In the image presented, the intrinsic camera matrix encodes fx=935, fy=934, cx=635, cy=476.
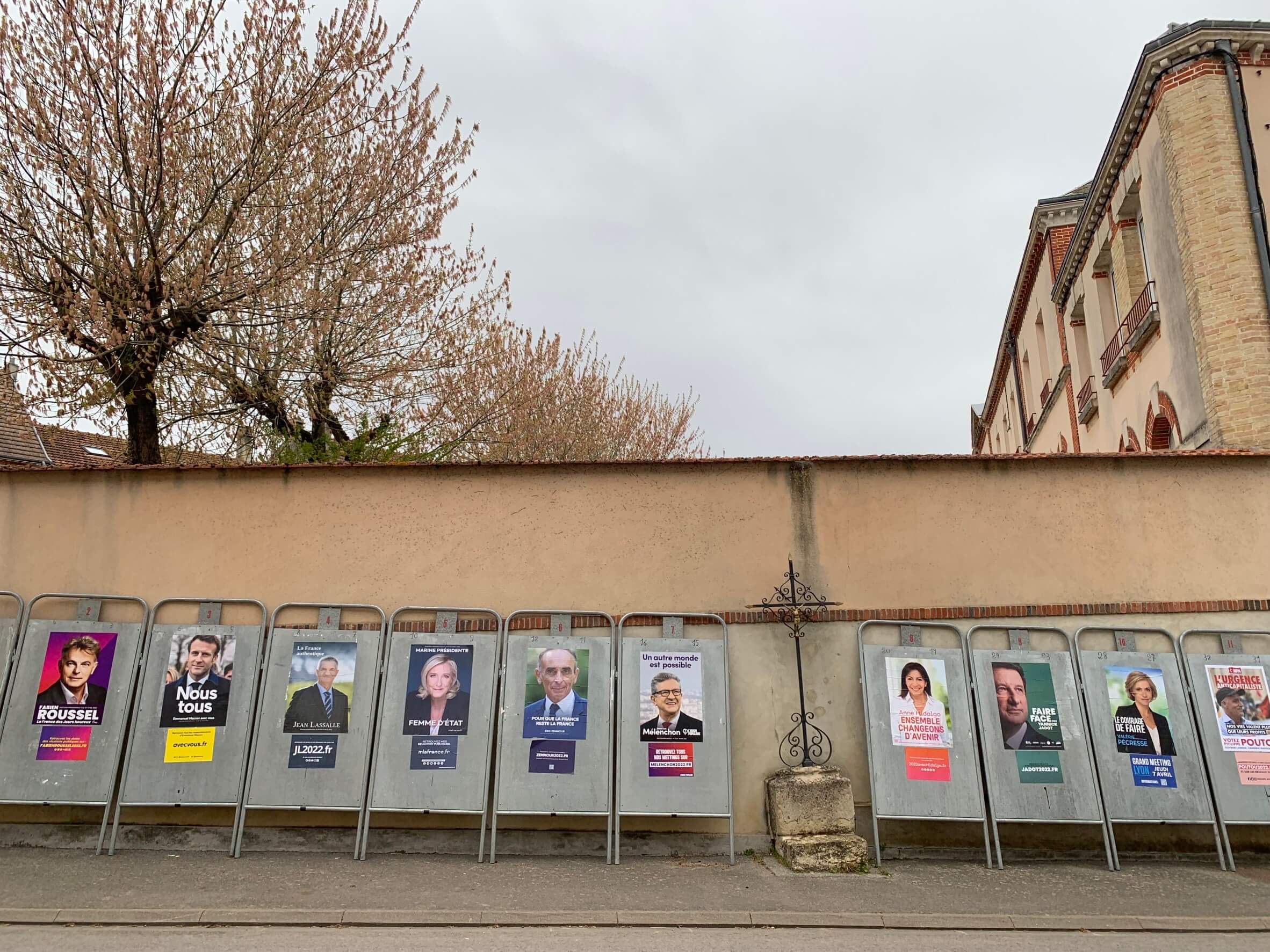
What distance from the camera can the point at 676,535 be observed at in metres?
7.96

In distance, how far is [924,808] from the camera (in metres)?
7.12

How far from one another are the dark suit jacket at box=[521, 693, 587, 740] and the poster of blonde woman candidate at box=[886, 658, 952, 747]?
242cm

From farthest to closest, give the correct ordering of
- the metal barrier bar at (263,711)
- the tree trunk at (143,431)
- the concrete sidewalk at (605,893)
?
1. the tree trunk at (143,431)
2. the metal barrier bar at (263,711)
3. the concrete sidewalk at (605,893)

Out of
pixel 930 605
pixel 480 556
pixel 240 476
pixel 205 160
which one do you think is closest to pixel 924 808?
pixel 930 605

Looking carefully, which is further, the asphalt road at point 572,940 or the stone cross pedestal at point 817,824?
the stone cross pedestal at point 817,824

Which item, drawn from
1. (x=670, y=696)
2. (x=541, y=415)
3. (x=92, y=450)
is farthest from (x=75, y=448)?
(x=670, y=696)

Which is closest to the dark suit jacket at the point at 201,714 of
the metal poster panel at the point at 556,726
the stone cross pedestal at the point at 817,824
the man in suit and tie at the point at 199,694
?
the man in suit and tie at the point at 199,694

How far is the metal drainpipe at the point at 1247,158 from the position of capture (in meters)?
11.7

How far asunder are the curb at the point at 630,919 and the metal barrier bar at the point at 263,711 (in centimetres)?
130

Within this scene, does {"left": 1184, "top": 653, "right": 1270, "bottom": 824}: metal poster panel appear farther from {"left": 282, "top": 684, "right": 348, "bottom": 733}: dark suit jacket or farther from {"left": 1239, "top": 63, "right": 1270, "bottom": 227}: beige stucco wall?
{"left": 1239, "top": 63, "right": 1270, "bottom": 227}: beige stucco wall

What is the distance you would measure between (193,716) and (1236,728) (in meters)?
8.18

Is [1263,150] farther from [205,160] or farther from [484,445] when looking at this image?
[205,160]

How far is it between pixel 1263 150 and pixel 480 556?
448 inches

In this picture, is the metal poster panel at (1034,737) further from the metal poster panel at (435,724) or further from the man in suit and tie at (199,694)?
the man in suit and tie at (199,694)
